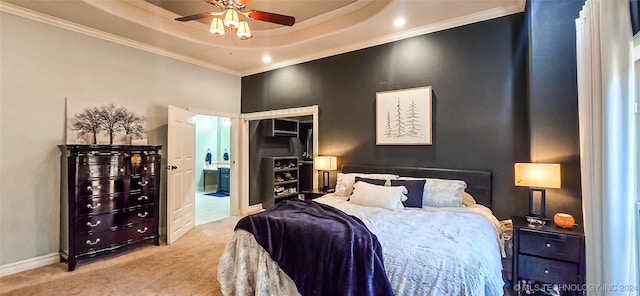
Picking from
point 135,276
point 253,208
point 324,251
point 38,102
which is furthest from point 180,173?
point 324,251

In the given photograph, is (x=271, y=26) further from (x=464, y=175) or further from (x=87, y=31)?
(x=464, y=175)

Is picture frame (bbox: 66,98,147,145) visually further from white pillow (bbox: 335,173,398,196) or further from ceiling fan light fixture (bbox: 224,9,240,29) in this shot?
white pillow (bbox: 335,173,398,196)

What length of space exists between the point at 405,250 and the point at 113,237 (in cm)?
344

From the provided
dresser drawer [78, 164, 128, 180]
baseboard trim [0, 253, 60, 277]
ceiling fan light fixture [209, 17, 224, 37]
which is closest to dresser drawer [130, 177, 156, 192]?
dresser drawer [78, 164, 128, 180]

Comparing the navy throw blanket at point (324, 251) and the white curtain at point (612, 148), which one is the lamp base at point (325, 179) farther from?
the white curtain at point (612, 148)

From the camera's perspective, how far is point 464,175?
3.30 metres

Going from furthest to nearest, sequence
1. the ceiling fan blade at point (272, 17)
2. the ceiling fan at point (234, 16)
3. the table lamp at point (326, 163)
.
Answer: the table lamp at point (326, 163), the ceiling fan blade at point (272, 17), the ceiling fan at point (234, 16)

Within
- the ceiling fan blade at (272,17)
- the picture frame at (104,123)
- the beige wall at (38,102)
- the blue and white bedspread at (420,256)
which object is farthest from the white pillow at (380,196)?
the beige wall at (38,102)

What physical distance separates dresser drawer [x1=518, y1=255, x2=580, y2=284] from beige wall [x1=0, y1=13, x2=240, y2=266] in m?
4.95

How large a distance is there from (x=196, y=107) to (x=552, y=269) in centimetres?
504

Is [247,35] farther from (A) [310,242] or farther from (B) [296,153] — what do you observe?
(B) [296,153]

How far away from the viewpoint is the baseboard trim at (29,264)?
297 cm

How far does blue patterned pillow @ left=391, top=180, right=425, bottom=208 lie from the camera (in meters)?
3.03

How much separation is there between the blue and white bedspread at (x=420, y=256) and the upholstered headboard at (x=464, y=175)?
0.87 ft
